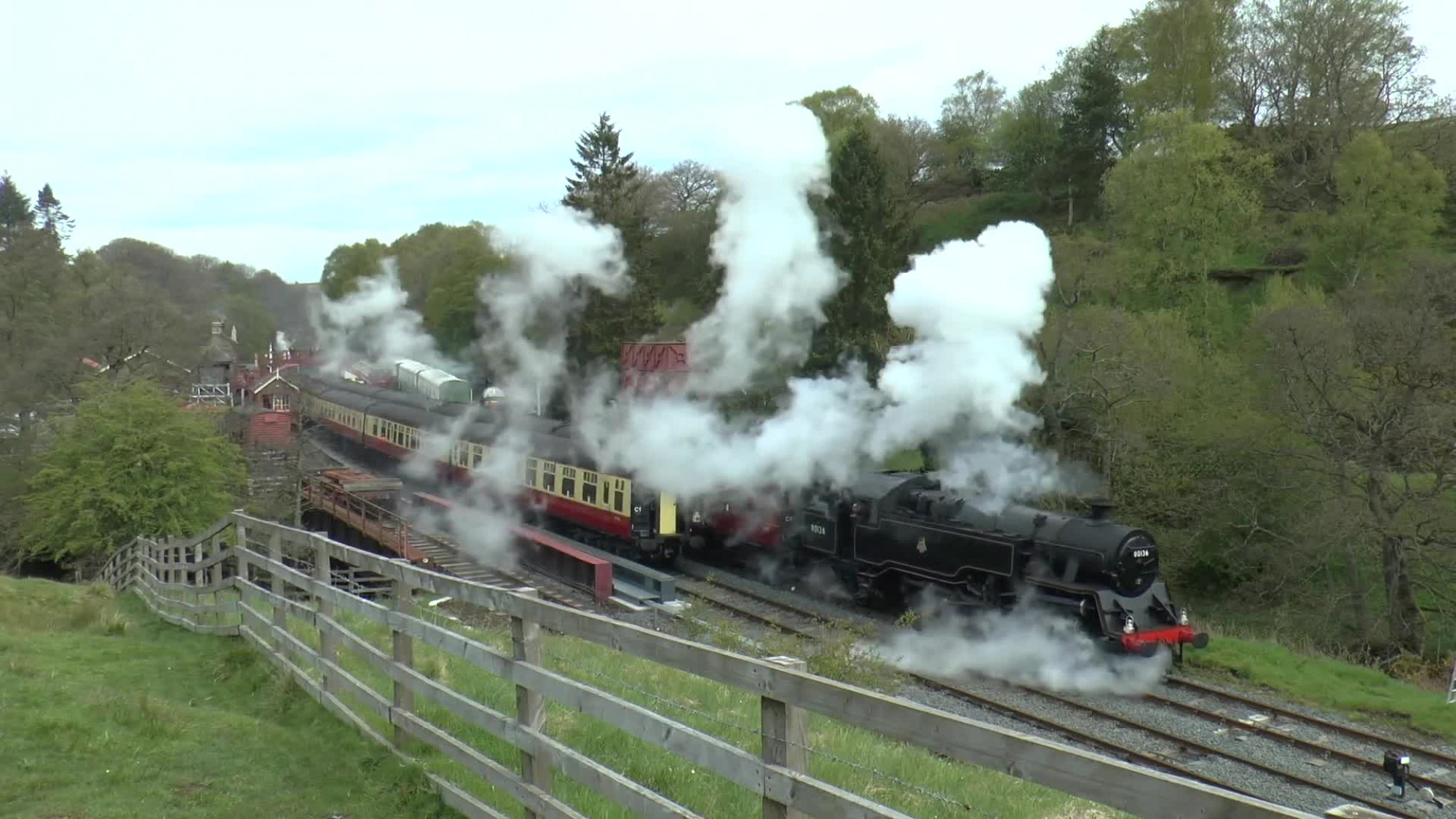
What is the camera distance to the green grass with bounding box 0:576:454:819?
547 cm

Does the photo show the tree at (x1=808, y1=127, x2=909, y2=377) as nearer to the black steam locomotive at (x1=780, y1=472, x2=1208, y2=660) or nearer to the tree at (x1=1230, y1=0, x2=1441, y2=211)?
the black steam locomotive at (x1=780, y1=472, x2=1208, y2=660)

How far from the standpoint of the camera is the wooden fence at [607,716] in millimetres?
2684

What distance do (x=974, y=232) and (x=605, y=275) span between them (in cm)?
2694

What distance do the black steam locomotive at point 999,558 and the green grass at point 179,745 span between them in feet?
35.1

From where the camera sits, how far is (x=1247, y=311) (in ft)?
135

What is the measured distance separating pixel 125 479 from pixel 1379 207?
4002 centimetres

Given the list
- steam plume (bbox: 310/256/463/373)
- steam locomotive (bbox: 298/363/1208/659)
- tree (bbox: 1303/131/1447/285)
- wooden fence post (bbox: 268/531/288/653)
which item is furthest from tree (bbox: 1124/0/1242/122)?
wooden fence post (bbox: 268/531/288/653)

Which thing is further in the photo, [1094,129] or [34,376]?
[1094,129]

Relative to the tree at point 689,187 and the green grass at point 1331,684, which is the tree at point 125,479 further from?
the tree at point 689,187

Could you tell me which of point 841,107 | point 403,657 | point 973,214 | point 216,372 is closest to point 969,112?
point 973,214

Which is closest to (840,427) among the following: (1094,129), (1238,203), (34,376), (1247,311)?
(1238,203)

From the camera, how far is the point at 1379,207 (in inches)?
1494

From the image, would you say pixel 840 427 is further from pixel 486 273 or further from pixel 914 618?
pixel 486 273

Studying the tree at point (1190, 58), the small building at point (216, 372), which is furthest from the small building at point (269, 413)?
the tree at point (1190, 58)
